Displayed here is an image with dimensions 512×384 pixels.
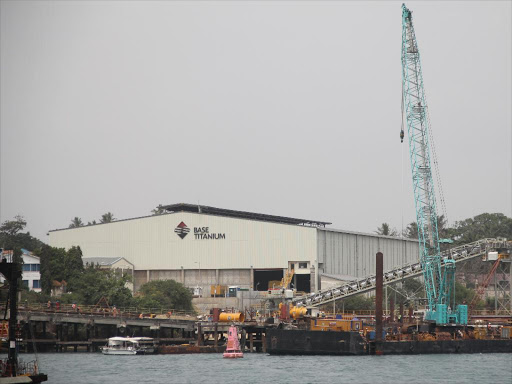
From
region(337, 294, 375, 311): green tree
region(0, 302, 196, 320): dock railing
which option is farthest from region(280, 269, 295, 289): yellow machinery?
region(0, 302, 196, 320): dock railing

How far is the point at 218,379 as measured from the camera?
83812mm

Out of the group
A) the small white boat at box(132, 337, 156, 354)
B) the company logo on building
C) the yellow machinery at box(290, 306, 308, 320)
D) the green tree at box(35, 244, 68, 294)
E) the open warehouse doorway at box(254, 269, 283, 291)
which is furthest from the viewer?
the company logo on building

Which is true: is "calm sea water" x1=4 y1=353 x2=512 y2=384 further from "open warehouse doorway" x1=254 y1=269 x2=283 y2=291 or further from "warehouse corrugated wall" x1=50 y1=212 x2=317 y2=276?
"open warehouse doorway" x1=254 y1=269 x2=283 y2=291

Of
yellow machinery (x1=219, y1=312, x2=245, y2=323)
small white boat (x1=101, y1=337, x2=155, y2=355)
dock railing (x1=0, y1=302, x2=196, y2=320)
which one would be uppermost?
dock railing (x1=0, y1=302, x2=196, y2=320)

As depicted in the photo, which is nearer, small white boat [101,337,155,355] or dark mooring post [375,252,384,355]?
dark mooring post [375,252,384,355]

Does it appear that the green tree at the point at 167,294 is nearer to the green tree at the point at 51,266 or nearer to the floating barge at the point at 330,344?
the green tree at the point at 51,266

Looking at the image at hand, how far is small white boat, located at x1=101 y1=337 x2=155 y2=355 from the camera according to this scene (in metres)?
114

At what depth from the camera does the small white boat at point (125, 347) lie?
375 feet

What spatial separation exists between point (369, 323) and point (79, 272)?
52.6 meters

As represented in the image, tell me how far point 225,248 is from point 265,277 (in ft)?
24.3

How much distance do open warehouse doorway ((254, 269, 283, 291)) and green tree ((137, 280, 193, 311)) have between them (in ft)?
35.3

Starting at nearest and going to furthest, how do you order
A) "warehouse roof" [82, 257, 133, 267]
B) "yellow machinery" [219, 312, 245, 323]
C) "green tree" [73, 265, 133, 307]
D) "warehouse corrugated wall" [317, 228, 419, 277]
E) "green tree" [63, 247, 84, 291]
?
1. "yellow machinery" [219, 312, 245, 323]
2. "green tree" [73, 265, 133, 307]
3. "green tree" [63, 247, 84, 291]
4. "warehouse corrugated wall" [317, 228, 419, 277]
5. "warehouse roof" [82, 257, 133, 267]

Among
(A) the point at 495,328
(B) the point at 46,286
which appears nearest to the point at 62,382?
(A) the point at 495,328

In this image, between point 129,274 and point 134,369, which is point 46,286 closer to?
point 129,274
